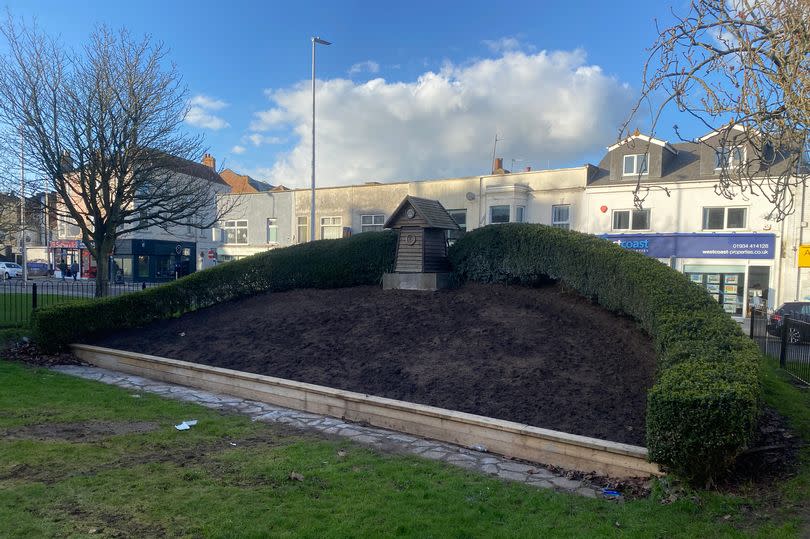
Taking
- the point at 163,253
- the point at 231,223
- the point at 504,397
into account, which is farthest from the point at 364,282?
the point at 163,253

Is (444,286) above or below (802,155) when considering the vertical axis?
below

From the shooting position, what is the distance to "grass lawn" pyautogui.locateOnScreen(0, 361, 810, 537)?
13.9 feet

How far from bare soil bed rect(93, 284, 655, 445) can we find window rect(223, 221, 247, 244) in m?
28.3

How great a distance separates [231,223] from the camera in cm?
4175

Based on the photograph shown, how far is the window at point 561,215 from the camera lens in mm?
30722

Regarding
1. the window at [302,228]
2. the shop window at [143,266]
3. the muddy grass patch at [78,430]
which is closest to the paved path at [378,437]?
the muddy grass patch at [78,430]

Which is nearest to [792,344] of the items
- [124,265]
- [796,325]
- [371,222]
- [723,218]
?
[796,325]

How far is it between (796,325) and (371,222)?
1042 inches

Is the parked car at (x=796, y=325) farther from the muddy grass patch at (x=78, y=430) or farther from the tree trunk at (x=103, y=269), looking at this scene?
the tree trunk at (x=103, y=269)

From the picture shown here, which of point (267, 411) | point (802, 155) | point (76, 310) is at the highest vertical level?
point (802, 155)

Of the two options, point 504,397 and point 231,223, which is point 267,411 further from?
point 231,223

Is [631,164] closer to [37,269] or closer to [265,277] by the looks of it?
[265,277]

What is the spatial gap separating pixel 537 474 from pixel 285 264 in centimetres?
1066

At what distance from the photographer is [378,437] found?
6.86 m
